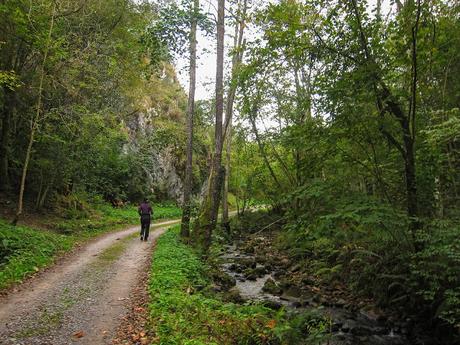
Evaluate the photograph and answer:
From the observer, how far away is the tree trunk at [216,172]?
1455 centimetres

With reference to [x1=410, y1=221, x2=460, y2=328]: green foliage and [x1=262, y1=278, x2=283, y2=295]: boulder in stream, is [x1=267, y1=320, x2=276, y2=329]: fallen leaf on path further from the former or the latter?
[x1=262, y1=278, x2=283, y2=295]: boulder in stream

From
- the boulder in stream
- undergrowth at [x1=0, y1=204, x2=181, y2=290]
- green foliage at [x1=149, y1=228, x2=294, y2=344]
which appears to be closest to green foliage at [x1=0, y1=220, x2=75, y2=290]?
undergrowth at [x1=0, y1=204, x2=181, y2=290]

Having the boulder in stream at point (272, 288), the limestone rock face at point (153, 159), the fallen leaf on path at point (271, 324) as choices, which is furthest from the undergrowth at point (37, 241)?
the limestone rock face at point (153, 159)

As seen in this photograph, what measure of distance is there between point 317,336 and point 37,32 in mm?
14022

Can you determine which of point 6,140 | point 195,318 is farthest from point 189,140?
point 195,318

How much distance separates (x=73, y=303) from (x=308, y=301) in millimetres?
6705

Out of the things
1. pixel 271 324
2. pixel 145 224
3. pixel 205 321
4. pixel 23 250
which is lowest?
pixel 271 324

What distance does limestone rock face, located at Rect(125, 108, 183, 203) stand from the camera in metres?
30.4

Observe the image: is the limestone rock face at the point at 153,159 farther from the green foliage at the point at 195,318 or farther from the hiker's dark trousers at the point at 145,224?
the green foliage at the point at 195,318

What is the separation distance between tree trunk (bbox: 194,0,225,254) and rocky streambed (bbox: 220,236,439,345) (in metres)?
1.51

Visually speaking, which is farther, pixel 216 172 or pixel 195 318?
pixel 216 172

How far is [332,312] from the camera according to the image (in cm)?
1027

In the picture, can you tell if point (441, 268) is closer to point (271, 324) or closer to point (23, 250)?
point (271, 324)

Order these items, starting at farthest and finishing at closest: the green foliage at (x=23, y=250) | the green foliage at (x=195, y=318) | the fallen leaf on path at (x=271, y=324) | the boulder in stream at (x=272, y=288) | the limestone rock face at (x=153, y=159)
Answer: the limestone rock face at (x=153, y=159)
the boulder in stream at (x=272, y=288)
the green foliage at (x=23, y=250)
the fallen leaf on path at (x=271, y=324)
the green foliage at (x=195, y=318)
